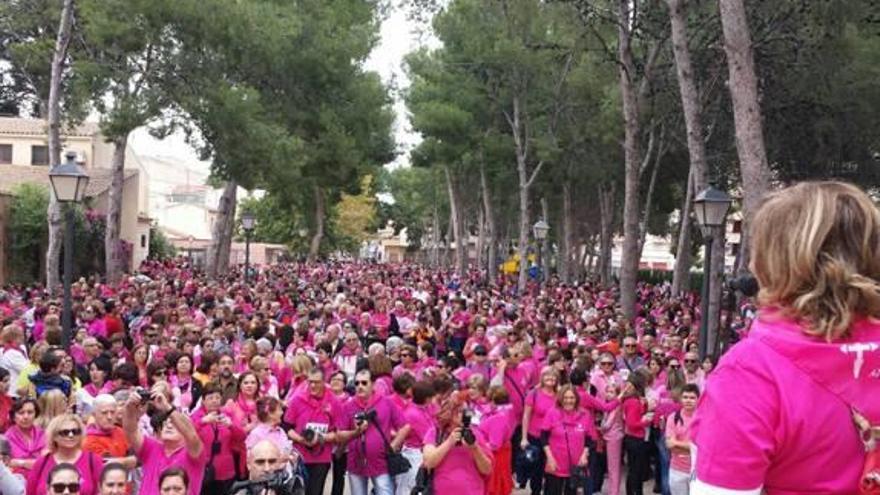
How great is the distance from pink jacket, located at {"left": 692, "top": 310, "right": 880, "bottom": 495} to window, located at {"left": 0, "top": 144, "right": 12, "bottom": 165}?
5736 centimetres

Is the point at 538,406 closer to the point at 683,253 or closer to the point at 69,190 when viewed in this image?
the point at 69,190

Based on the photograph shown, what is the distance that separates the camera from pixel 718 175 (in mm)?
33875

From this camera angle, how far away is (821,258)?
196 centimetres

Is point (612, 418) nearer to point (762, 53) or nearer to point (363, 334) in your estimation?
point (363, 334)

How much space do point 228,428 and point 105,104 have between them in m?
18.8

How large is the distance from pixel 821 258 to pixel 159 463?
555 cm

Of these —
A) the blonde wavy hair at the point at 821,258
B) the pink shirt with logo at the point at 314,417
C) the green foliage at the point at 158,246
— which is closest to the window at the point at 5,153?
the green foliage at the point at 158,246

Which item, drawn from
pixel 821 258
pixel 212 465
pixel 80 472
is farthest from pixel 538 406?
pixel 821 258

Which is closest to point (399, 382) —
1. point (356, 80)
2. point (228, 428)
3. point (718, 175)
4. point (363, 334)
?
point (228, 428)

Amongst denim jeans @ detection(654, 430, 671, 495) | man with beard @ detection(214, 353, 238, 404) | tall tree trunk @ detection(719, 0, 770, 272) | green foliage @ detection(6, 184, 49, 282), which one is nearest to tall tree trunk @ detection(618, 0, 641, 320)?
tall tree trunk @ detection(719, 0, 770, 272)

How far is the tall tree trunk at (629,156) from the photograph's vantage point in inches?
896

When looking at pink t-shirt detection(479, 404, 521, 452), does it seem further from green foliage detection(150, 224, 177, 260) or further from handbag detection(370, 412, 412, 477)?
green foliage detection(150, 224, 177, 260)

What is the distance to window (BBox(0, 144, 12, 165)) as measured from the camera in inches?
2133

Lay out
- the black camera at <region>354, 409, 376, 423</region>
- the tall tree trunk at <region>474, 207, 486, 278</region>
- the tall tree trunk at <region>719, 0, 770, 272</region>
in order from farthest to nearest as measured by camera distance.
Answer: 1. the tall tree trunk at <region>474, 207, 486, 278</region>
2. the tall tree trunk at <region>719, 0, 770, 272</region>
3. the black camera at <region>354, 409, 376, 423</region>
